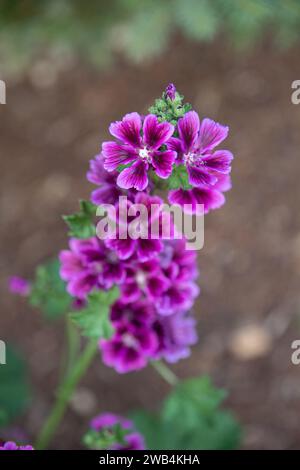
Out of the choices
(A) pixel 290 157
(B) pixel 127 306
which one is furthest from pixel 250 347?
(B) pixel 127 306

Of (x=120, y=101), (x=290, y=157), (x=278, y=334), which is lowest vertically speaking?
(x=278, y=334)

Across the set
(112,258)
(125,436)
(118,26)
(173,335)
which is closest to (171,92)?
(112,258)

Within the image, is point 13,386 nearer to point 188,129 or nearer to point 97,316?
point 97,316

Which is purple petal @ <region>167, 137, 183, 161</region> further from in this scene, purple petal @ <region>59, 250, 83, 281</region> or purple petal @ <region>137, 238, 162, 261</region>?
purple petal @ <region>59, 250, 83, 281</region>

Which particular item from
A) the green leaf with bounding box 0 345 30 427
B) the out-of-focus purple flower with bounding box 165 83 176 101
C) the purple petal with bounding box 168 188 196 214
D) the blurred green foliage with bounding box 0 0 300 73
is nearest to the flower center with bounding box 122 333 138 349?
the purple petal with bounding box 168 188 196 214

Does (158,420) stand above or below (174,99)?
below

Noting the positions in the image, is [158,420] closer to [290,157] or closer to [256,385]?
[256,385]

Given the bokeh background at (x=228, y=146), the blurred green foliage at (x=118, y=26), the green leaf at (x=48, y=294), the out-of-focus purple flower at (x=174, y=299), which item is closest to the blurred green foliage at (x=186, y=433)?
the bokeh background at (x=228, y=146)

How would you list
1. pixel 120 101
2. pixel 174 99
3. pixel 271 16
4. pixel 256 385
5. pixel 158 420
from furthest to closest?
1. pixel 120 101
2. pixel 271 16
3. pixel 256 385
4. pixel 158 420
5. pixel 174 99
